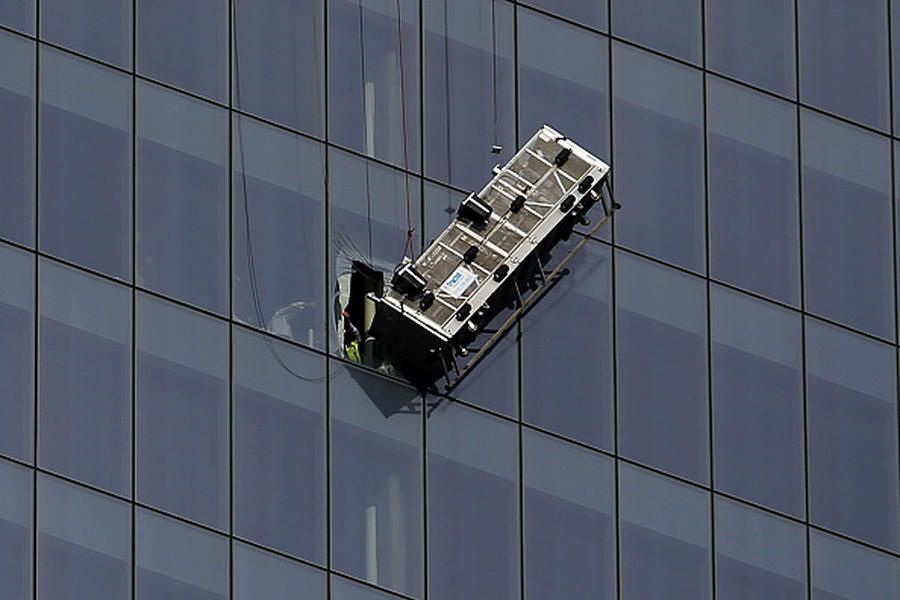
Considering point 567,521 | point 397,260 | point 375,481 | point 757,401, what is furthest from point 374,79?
point 757,401

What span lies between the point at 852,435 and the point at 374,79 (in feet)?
36.9

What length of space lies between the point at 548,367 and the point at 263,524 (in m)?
6.26

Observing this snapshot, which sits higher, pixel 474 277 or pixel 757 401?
pixel 757 401

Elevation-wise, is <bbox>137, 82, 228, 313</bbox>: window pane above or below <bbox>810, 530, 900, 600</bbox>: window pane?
above

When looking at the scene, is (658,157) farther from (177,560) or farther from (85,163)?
(177,560)

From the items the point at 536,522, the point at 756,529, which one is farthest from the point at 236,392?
the point at 756,529

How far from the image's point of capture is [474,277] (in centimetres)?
6250

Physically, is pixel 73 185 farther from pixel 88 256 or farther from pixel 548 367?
pixel 548 367

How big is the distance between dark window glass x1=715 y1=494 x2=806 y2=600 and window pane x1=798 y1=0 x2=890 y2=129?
8.30 m

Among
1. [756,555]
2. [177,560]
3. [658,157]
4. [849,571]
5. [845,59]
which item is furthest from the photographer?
[845,59]

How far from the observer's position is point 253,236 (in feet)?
206

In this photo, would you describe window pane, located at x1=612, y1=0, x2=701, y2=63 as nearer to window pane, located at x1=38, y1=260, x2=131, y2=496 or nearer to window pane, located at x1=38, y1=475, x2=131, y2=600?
window pane, located at x1=38, y1=260, x2=131, y2=496

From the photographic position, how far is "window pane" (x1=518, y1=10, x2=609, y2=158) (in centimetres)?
6506

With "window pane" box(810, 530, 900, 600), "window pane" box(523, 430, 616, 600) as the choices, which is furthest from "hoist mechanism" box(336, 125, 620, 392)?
"window pane" box(810, 530, 900, 600)
